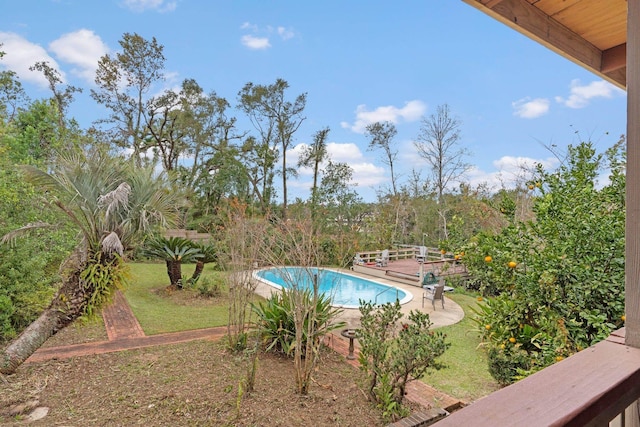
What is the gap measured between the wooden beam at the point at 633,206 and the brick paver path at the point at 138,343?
11.7 ft

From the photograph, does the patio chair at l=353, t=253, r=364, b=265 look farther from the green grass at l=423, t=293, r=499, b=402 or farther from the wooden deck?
the green grass at l=423, t=293, r=499, b=402

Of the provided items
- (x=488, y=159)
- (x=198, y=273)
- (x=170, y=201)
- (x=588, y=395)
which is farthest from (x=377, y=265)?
(x=588, y=395)

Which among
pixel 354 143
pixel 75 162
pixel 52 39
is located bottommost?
pixel 75 162

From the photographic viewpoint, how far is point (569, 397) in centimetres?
69

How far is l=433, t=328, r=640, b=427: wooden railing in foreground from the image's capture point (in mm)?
627

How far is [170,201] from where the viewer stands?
5949 millimetres

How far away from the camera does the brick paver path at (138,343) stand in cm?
430

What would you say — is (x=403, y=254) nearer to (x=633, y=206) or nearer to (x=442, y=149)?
(x=442, y=149)

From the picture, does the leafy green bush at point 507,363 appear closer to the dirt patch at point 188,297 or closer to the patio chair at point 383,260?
the dirt patch at point 188,297

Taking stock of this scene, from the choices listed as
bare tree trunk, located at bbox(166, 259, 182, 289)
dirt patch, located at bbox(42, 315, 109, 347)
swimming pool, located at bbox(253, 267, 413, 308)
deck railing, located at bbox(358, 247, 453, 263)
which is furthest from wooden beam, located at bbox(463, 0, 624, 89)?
deck railing, located at bbox(358, 247, 453, 263)

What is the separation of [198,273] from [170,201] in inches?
170

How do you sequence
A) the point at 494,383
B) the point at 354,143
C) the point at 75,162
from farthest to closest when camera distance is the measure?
the point at 354,143
the point at 75,162
the point at 494,383

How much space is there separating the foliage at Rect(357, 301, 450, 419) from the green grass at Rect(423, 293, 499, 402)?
0.65 metres

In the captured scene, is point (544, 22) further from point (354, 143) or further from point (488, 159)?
Answer: point (354, 143)
